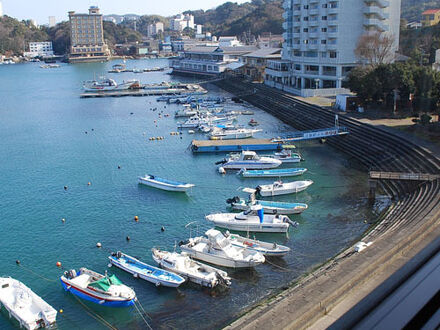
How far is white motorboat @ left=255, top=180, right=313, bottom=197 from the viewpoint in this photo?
1132 inches

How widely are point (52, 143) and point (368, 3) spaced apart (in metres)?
39.4

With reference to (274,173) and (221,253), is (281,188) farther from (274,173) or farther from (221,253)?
(221,253)

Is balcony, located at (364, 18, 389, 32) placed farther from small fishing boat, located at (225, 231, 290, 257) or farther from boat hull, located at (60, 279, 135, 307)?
boat hull, located at (60, 279, 135, 307)

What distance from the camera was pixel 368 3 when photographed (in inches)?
2234

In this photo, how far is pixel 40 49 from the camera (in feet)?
633

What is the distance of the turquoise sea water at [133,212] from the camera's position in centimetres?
1780

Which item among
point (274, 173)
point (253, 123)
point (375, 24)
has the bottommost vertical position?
point (274, 173)

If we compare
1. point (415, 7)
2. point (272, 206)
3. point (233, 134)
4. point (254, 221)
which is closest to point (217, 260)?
point (254, 221)

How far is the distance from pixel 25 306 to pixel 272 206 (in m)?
13.6

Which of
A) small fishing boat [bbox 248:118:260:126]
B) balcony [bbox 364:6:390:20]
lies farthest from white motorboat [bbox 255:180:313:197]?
balcony [bbox 364:6:390:20]

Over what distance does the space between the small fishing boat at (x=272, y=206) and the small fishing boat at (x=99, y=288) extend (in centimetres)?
968

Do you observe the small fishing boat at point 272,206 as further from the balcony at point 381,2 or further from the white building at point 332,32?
the balcony at point 381,2

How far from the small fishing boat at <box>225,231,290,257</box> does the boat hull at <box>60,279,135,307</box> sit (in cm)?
561

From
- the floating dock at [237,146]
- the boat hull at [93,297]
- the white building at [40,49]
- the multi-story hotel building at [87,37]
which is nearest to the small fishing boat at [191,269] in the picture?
the boat hull at [93,297]
